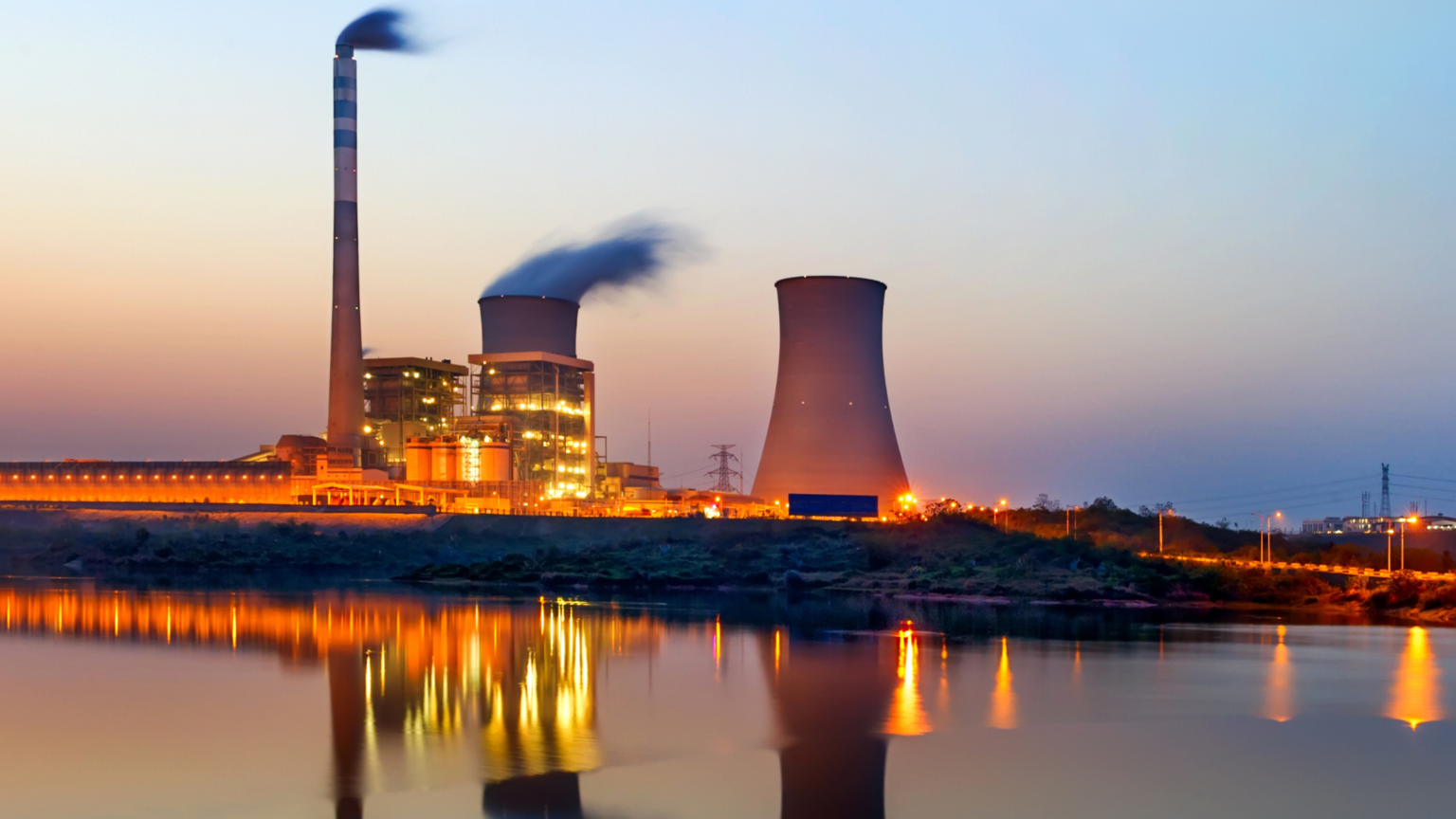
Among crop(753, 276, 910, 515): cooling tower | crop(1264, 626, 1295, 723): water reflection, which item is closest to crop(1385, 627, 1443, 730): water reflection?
crop(1264, 626, 1295, 723): water reflection

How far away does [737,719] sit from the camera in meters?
12.7

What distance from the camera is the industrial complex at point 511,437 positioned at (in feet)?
134

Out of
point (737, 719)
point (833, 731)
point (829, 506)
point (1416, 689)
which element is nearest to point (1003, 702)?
point (833, 731)

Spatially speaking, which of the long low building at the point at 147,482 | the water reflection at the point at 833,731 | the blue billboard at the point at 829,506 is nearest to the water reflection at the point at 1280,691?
the water reflection at the point at 833,731

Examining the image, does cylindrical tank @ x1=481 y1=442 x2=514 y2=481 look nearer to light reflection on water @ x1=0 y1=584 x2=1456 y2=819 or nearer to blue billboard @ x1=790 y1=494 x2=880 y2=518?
blue billboard @ x1=790 y1=494 x2=880 y2=518

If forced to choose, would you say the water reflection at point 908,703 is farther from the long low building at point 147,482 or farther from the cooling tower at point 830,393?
the long low building at point 147,482

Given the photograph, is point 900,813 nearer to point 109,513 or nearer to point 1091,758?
point 1091,758

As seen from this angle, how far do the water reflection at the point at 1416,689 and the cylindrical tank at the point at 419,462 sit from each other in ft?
120

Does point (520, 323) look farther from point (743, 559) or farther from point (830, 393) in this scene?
point (743, 559)

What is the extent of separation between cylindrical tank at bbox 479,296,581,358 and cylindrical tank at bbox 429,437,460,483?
14.4 feet

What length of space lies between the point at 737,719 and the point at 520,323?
38.4 m

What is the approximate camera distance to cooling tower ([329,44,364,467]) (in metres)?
47.0

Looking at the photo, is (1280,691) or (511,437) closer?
(1280,691)

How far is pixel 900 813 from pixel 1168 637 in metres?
13.9
